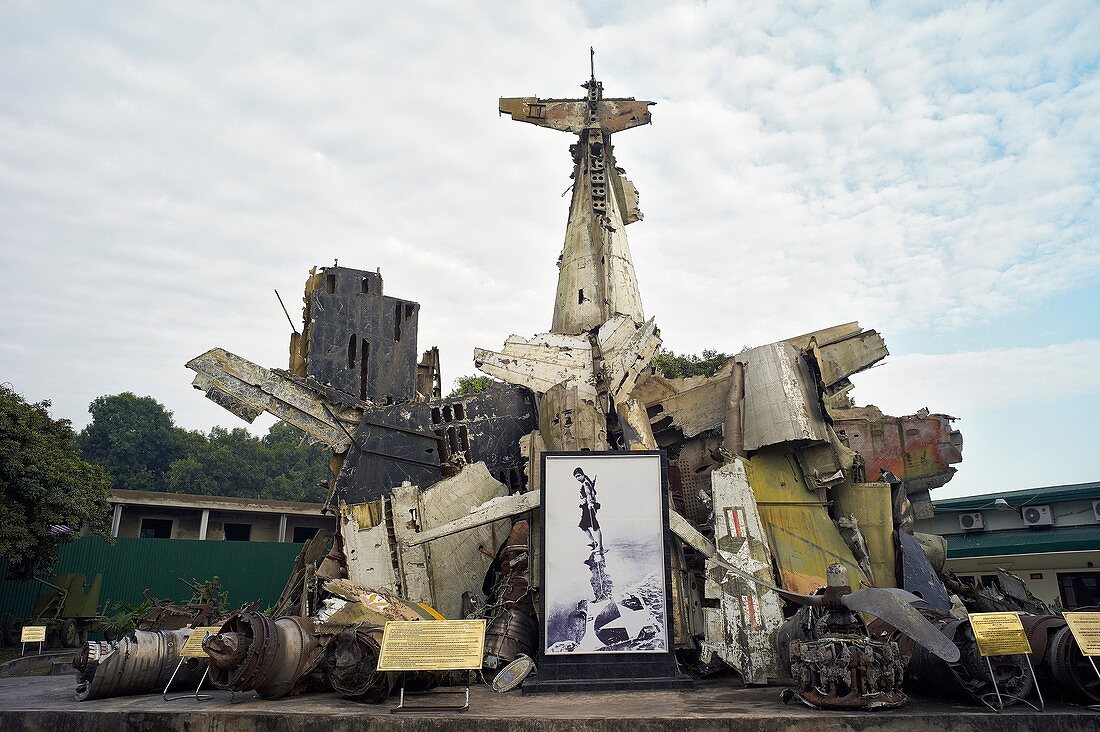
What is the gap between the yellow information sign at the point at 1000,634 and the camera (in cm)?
796

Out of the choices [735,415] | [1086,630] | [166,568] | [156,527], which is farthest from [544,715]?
[156,527]

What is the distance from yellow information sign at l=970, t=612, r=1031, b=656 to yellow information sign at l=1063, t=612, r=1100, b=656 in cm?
49

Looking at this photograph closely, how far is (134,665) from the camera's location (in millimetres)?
10289

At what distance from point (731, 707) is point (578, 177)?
60.4 feet

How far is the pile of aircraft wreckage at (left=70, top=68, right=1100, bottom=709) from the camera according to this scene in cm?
917

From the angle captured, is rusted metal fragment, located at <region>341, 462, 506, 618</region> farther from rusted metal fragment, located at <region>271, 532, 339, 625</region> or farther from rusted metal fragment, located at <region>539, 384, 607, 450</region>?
rusted metal fragment, located at <region>539, 384, 607, 450</region>

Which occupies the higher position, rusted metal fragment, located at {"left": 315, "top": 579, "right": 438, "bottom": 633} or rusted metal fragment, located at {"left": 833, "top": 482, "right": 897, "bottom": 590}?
rusted metal fragment, located at {"left": 833, "top": 482, "right": 897, "bottom": 590}

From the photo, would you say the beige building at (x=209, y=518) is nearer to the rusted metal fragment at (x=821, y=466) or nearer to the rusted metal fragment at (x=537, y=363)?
the rusted metal fragment at (x=537, y=363)

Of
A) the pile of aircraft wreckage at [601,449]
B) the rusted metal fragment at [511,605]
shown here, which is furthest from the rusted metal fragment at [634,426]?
the rusted metal fragment at [511,605]

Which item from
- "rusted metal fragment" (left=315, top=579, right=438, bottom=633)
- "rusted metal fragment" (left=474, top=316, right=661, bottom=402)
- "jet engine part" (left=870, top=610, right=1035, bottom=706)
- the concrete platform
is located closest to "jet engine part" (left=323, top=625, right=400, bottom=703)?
the concrete platform

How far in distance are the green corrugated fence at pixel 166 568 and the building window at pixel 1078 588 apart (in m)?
28.7

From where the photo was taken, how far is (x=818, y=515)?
15430 mm

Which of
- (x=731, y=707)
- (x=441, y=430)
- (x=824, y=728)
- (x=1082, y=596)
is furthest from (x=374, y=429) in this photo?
(x=1082, y=596)

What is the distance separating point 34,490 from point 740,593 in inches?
731
